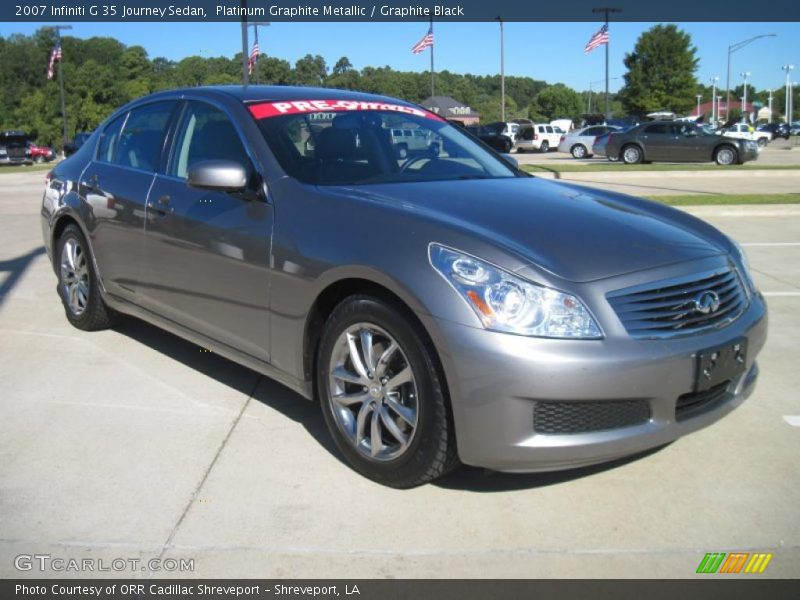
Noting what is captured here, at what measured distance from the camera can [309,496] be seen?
3.30m

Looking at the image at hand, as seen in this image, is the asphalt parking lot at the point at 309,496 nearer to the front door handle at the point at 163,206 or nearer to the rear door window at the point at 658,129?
the front door handle at the point at 163,206

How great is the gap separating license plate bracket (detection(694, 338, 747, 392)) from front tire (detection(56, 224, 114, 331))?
380 centimetres

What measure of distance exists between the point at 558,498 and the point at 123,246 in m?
2.95

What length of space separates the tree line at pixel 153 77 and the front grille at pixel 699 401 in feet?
160

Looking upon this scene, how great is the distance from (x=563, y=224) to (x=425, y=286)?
2.51ft

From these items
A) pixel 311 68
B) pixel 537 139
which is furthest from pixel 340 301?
pixel 311 68

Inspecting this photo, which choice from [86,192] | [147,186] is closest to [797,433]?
[147,186]

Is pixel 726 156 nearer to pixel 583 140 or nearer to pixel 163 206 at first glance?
pixel 583 140

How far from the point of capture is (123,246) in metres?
4.82

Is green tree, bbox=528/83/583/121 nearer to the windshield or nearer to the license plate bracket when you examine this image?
the windshield

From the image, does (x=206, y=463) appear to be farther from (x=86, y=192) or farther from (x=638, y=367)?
(x=86, y=192)

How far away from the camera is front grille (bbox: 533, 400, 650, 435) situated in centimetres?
291

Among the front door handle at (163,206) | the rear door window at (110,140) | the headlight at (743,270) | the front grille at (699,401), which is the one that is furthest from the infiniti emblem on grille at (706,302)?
the rear door window at (110,140)

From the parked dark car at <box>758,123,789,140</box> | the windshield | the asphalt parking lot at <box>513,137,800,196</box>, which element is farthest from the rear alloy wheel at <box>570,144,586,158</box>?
the parked dark car at <box>758,123,789,140</box>
